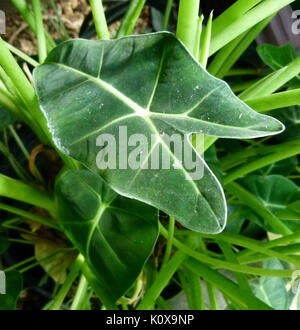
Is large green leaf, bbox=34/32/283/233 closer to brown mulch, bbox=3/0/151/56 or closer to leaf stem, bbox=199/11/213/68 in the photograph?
leaf stem, bbox=199/11/213/68

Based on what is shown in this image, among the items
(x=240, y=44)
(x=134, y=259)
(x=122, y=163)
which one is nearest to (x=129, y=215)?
(x=134, y=259)

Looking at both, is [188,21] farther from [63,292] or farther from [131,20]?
[63,292]

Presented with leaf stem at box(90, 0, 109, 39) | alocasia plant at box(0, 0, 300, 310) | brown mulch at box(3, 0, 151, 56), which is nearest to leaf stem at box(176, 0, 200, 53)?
alocasia plant at box(0, 0, 300, 310)

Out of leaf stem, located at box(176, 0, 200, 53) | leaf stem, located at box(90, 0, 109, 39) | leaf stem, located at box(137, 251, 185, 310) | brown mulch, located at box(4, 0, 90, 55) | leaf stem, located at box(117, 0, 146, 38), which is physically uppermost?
brown mulch, located at box(4, 0, 90, 55)

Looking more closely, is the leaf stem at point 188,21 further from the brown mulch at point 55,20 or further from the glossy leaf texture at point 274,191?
the brown mulch at point 55,20

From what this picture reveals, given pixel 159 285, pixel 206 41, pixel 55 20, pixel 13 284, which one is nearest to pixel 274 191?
pixel 159 285

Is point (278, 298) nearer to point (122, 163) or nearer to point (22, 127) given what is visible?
point (122, 163)
